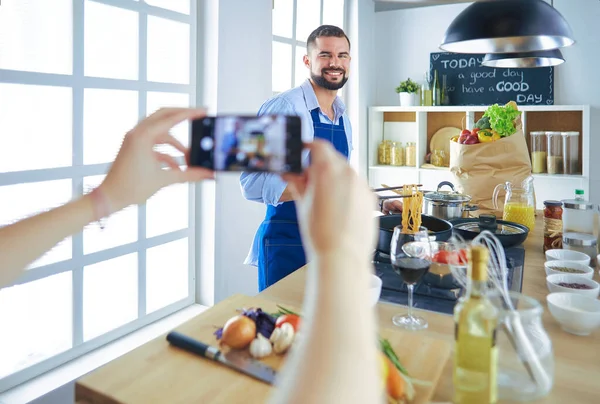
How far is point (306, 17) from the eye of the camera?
363cm

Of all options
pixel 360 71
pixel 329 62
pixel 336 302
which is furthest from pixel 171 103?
pixel 360 71

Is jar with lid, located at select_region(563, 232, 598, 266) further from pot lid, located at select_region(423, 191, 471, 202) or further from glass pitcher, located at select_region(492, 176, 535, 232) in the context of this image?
pot lid, located at select_region(423, 191, 471, 202)

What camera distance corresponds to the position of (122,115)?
2082mm

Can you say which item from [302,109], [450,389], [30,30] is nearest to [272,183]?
[302,109]

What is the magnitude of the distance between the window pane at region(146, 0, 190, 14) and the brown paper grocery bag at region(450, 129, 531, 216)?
1.60 meters

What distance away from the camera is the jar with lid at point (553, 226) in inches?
67.2

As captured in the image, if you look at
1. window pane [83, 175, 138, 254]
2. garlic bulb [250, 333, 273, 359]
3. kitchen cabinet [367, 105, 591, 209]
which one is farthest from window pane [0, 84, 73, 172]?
kitchen cabinet [367, 105, 591, 209]

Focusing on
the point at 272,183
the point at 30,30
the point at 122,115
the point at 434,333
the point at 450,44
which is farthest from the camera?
the point at 122,115

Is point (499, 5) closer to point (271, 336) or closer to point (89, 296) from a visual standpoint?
point (271, 336)

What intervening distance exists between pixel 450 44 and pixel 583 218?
780 millimetres

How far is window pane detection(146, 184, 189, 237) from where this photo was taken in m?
2.28

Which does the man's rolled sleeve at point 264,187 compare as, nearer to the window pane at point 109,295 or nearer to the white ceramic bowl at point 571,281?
the window pane at point 109,295

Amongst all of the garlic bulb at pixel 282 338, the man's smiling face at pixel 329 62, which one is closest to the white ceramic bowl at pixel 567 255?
the garlic bulb at pixel 282 338

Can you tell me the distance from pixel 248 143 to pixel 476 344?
44 cm
